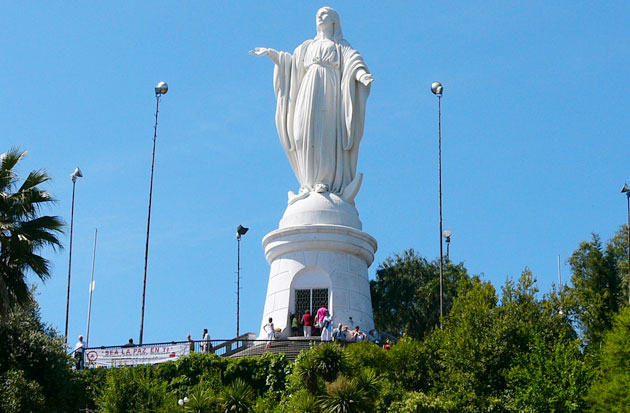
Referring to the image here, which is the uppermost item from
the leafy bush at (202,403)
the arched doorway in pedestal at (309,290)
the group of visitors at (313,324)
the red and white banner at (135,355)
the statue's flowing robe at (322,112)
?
the statue's flowing robe at (322,112)

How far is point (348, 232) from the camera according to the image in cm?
4081

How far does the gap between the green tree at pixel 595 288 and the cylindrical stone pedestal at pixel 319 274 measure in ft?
23.7

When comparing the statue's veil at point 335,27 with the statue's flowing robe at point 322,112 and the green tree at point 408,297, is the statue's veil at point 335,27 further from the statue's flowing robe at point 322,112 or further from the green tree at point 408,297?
the green tree at point 408,297

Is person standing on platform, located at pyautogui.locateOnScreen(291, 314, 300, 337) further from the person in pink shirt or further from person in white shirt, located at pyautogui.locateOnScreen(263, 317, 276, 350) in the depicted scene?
the person in pink shirt

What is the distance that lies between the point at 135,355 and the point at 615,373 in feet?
44.5

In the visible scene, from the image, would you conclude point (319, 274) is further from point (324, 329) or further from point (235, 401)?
point (235, 401)

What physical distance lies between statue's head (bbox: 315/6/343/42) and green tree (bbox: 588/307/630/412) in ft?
56.1

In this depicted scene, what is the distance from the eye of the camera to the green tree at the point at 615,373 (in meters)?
29.4

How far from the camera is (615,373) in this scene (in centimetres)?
3045

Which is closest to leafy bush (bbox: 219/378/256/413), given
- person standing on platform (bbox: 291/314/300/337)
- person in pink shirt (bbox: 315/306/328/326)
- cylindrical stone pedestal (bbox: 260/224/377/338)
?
person in pink shirt (bbox: 315/306/328/326)

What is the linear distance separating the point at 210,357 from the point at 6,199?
736 cm

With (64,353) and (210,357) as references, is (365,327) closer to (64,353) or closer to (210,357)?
(210,357)

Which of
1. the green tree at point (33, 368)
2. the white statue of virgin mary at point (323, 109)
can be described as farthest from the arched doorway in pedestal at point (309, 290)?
the green tree at point (33, 368)

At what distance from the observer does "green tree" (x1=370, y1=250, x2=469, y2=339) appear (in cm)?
5188
